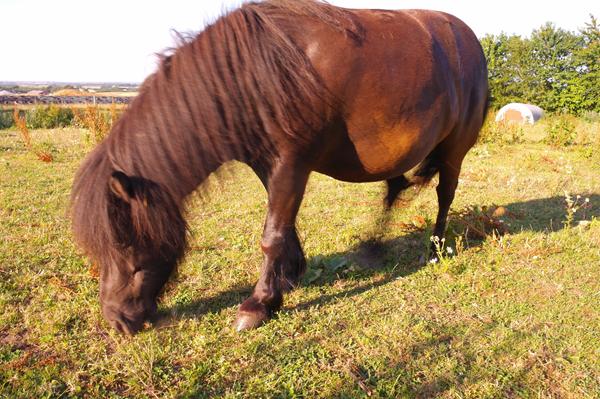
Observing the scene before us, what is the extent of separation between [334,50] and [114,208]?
1.55 m

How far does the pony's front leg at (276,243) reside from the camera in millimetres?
2627

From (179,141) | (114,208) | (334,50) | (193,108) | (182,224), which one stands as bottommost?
(182,224)

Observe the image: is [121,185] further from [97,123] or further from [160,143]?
[97,123]

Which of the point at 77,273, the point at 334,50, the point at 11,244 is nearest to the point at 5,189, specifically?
the point at 11,244

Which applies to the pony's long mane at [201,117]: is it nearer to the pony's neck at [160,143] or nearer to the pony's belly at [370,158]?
the pony's neck at [160,143]

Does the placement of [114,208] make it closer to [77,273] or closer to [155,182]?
[155,182]

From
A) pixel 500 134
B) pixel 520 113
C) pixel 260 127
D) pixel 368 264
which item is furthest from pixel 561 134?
pixel 260 127

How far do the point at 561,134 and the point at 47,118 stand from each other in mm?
15853

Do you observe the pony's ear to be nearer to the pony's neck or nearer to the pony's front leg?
the pony's neck

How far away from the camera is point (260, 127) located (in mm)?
2479

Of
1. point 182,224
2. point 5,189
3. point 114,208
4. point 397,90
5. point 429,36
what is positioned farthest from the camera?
point 5,189

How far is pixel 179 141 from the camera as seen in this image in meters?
2.30

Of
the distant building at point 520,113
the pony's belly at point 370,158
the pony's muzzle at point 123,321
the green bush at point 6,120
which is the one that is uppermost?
the pony's belly at point 370,158

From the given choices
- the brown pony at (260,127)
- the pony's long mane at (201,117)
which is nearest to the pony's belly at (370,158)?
the brown pony at (260,127)
